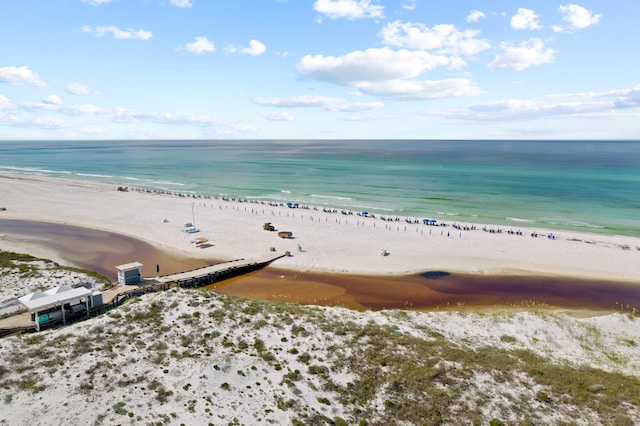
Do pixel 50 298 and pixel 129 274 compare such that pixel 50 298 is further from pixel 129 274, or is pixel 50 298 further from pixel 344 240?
pixel 344 240

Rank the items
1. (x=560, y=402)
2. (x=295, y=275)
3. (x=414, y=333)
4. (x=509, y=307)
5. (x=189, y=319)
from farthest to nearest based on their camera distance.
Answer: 1. (x=295, y=275)
2. (x=509, y=307)
3. (x=414, y=333)
4. (x=189, y=319)
5. (x=560, y=402)

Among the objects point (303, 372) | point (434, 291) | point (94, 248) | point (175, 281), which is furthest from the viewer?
point (94, 248)

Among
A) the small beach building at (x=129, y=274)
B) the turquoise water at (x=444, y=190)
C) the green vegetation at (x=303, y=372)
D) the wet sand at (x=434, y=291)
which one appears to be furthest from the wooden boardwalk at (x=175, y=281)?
the turquoise water at (x=444, y=190)

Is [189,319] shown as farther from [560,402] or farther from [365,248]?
[365,248]

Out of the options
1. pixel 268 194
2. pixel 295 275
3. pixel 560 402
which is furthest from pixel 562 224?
pixel 268 194

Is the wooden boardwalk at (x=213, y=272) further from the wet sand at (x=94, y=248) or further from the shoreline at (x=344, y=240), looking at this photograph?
the wet sand at (x=94, y=248)

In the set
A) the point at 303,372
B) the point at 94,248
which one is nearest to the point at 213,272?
the point at 94,248
